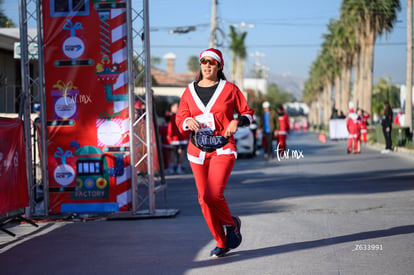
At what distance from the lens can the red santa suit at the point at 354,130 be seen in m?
27.8

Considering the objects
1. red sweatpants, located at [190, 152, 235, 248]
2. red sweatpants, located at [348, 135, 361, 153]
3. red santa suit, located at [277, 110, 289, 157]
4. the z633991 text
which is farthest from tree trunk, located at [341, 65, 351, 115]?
red sweatpants, located at [190, 152, 235, 248]

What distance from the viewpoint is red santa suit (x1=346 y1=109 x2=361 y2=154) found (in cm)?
2780

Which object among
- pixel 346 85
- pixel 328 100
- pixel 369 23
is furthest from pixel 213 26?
pixel 328 100

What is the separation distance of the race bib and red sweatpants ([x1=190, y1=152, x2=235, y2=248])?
0.78ft

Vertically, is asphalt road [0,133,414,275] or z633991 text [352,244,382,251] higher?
z633991 text [352,244,382,251]

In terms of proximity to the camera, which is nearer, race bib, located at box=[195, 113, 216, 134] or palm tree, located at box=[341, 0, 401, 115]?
race bib, located at box=[195, 113, 216, 134]

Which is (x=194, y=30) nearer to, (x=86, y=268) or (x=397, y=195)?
(x=397, y=195)

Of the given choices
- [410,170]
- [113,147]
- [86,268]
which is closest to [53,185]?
[113,147]

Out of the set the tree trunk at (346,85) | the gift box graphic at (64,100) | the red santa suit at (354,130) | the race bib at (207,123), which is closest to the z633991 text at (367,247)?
the race bib at (207,123)

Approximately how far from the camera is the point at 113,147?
1046 cm

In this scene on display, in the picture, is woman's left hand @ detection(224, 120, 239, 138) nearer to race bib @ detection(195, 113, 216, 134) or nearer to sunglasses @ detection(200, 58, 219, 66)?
race bib @ detection(195, 113, 216, 134)

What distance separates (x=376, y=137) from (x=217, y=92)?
32.1 meters

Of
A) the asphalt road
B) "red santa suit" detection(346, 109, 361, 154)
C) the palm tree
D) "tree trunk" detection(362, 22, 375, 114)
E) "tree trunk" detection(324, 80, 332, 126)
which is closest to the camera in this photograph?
the asphalt road

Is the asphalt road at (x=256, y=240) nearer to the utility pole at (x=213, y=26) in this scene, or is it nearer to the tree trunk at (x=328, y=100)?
the utility pole at (x=213, y=26)
